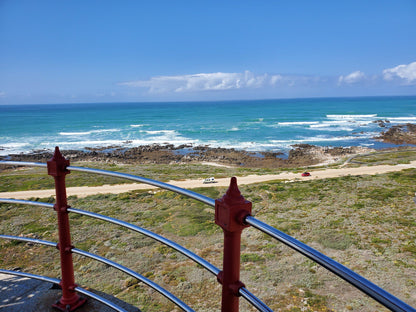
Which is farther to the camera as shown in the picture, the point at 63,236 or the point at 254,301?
the point at 63,236

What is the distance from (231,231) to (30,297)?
8.14 ft

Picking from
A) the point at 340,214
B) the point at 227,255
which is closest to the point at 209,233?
the point at 340,214

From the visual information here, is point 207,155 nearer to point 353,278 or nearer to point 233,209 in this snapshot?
point 233,209

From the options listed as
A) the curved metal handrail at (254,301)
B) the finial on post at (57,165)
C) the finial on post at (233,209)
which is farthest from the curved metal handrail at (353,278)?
the finial on post at (57,165)

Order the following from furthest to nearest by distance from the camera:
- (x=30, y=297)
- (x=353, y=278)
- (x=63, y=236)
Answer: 1. (x=30, y=297)
2. (x=63, y=236)
3. (x=353, y=278)

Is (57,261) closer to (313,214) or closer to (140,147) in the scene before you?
(313,214)

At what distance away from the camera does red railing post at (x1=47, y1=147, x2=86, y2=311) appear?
2365mm

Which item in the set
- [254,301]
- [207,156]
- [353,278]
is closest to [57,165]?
[254,301]

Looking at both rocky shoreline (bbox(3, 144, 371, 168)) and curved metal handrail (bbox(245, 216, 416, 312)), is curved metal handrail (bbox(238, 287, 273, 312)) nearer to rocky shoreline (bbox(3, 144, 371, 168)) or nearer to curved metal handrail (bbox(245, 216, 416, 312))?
curved metal handrail (bbox(245, 216, 416, 312))

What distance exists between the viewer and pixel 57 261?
5984 millimetres

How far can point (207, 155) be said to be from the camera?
41.5 m

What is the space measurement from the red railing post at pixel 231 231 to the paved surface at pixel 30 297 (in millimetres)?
1694

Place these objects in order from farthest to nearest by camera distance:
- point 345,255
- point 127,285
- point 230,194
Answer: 1. point 345,255
2. point 127,285
3. point 230,194

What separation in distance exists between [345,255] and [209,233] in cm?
324
